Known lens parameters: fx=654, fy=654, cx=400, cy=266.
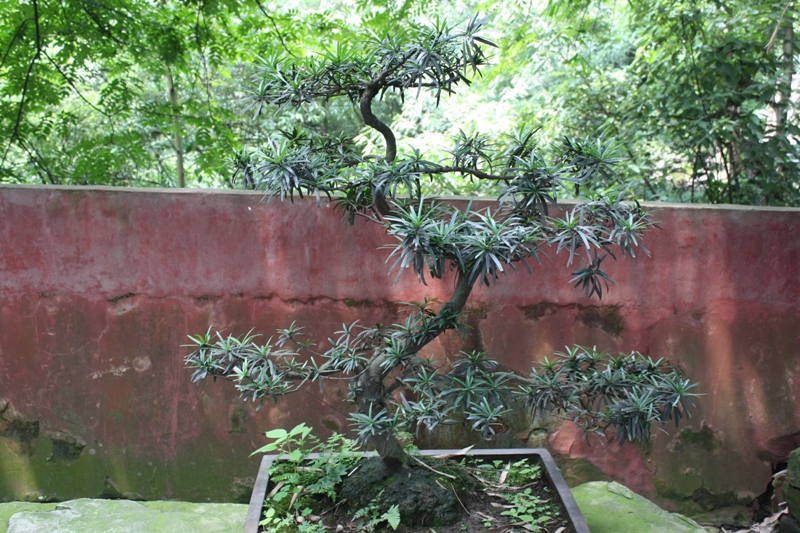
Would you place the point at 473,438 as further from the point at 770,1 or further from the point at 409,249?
the point at 770,1

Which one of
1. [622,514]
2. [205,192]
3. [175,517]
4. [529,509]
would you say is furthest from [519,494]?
[205,192]

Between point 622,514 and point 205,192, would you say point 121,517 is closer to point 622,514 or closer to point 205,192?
point 205,192

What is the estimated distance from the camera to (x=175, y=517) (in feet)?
8.21

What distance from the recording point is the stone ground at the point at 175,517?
2.41m

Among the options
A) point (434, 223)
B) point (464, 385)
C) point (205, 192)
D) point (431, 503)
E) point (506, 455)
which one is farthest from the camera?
point (205, 192)

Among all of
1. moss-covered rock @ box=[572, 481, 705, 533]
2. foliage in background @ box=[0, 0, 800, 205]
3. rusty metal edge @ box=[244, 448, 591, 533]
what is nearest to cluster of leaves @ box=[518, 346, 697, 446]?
rusty metal edge @ box=[244, 448, 591, 533]

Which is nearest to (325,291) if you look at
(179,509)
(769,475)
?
(179,509)

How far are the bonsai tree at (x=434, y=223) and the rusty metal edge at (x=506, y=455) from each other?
9.6 inches

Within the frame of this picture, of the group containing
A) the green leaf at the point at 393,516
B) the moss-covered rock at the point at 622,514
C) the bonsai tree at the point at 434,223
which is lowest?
the moss-covered rock at the point at 622,514

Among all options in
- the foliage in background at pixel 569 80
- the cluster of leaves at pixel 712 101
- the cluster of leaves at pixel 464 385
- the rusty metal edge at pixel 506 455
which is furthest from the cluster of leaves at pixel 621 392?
the cluster of leaves at pixel 712 101

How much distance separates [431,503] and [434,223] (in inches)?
36.6

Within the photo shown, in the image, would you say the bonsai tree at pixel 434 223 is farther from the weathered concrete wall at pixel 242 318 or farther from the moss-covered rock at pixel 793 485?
the moss-covered rock at pixel 793 485

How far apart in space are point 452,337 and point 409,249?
1.32 metres

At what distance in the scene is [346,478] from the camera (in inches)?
85.5
